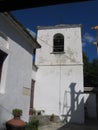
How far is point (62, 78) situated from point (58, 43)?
9.78ft

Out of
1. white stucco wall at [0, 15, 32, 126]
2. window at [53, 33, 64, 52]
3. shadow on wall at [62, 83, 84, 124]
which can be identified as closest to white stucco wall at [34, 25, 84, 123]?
shadow on wall at [62, 83, 84, 124]

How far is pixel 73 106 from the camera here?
13.0 metres

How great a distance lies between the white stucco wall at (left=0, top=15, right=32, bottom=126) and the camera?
23.1 feet

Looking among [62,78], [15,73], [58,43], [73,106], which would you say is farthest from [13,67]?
[58,43]

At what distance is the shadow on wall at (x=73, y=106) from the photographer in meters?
12.8

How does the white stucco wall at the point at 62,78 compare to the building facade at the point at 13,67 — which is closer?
the building facade at the point at 13,67

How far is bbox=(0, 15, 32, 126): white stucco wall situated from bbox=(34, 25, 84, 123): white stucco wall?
4629mm

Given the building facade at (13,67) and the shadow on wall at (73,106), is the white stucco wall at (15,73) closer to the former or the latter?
the building facade at (13,67)

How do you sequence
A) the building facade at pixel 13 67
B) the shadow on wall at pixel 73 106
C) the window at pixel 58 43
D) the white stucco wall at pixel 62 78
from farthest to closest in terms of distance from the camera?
the window at pixel 58 43, the white stucco wall at pixel 62 78, the shadow on wall at pixel 73 106, the building facade at pixel 13 67

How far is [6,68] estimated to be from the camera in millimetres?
7188

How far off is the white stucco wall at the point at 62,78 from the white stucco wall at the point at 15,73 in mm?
4629

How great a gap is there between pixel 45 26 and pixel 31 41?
19.8ft

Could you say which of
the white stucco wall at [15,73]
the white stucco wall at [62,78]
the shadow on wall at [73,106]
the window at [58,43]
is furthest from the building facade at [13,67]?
the window at [58,43]

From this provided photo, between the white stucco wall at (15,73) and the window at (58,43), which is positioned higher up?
the window at (58,43)
